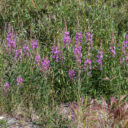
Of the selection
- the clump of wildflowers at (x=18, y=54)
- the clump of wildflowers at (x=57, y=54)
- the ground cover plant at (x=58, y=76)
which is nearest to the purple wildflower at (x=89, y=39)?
the ground cover plant at (x=58, y=76)

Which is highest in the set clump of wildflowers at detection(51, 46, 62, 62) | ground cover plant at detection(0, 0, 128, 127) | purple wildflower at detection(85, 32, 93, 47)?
purple wildflower at detection(85, 32, 93, 47)

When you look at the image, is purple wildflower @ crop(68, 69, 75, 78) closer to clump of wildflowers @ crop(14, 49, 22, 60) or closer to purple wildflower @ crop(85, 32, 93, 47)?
A: purple wildflower @ crop(85, 32, 93, 47)

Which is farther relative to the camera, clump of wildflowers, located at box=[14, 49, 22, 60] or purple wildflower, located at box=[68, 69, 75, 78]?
clump of wildflowers, located at box=[14, 49, 22, 60]

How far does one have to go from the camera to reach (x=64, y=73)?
14.0 feet

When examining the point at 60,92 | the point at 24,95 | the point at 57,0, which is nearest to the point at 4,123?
the point at 24,95

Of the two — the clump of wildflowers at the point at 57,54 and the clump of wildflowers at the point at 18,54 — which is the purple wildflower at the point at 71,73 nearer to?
the clump of wildflowers at the point at 57,54

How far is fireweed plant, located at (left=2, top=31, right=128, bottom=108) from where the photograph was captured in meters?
4.05

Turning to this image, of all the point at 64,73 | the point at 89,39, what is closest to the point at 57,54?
the point at 64,73

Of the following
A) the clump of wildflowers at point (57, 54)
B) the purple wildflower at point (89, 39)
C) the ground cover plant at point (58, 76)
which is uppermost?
the purple wildflower at point (89, 39)

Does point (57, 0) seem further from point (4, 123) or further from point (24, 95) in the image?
point (4, 123)

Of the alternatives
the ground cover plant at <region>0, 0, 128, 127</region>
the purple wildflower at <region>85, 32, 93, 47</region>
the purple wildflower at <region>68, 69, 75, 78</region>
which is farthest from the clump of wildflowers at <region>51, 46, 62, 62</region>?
the purple wildflower at <region>85, 32, 93, 47</region>

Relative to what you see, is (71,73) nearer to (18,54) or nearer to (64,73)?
(64,73)

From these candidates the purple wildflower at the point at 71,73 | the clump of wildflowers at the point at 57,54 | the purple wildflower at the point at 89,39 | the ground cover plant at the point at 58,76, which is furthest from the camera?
the purple wildflower at the point at 89,39

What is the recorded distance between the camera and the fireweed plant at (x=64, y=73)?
4.05 m
